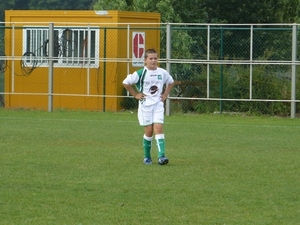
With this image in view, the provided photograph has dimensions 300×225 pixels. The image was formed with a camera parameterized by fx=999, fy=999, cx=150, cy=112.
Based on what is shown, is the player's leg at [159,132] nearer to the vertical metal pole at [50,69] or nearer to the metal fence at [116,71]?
the metal fence at [116,71]

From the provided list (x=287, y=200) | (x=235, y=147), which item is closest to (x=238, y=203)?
(x=287, y=200)

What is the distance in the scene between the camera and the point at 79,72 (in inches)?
1064

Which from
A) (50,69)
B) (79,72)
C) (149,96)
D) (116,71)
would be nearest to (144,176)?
(149,96)

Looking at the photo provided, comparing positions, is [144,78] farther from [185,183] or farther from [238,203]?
[238,203]

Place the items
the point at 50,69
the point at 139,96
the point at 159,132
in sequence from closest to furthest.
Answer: the point at 159,132, the point at 139,96, the point at 50,69

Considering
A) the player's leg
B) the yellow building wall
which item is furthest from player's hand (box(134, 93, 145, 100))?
the yellow building wall

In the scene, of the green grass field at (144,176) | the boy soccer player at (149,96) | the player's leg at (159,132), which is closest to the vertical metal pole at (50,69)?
the green grass field at (144,176)

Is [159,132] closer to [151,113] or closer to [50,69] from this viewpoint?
[151,113]

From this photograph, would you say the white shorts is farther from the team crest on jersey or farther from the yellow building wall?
the yellow building wall

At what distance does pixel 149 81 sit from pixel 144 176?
2.07 meters

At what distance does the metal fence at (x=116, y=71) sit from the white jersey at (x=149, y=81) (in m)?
10.4

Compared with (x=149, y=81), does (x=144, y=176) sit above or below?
below

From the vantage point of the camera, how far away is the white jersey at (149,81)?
13.8 meters

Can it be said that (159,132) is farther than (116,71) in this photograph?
No
